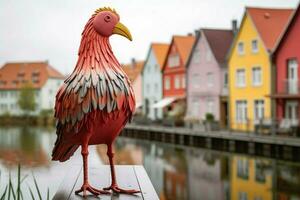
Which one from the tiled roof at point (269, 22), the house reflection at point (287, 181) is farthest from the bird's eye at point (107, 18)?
the tiled roof at point (269, 22)

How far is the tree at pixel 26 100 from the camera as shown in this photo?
211 feet

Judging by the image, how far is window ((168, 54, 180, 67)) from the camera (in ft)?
135

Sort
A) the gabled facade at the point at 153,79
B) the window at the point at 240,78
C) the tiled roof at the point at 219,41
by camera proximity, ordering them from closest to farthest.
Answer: the window at the point at 240,78
the tiled roof at the point at 219,41
the gabled facade at the point at 153,79

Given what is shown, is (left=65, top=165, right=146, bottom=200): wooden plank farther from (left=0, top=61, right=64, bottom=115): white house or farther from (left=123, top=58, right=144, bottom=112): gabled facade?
(left=0, top=61, right=64, bottom=115): white house

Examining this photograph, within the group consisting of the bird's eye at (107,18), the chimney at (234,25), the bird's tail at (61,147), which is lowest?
→ the bird's tail at (61,147)

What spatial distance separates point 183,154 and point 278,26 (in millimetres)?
9777


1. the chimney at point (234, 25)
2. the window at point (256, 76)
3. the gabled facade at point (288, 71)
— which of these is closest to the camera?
the gabled facade at point (288, 71)

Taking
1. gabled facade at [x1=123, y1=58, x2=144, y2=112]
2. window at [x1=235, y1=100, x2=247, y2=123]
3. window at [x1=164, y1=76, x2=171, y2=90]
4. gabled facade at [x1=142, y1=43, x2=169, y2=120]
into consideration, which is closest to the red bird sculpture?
window at [x1=235, y1=100, x2=247, y2=123]

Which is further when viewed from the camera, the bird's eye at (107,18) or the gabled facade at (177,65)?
the gabled facade at (177,65)

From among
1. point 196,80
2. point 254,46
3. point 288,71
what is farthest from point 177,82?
point 288,71

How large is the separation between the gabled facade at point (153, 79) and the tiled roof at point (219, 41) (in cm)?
909

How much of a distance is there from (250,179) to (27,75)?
55.4m

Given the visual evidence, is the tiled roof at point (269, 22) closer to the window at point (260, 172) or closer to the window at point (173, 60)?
the window at point (260, 172)

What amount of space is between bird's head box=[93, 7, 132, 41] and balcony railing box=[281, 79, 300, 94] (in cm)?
2158
